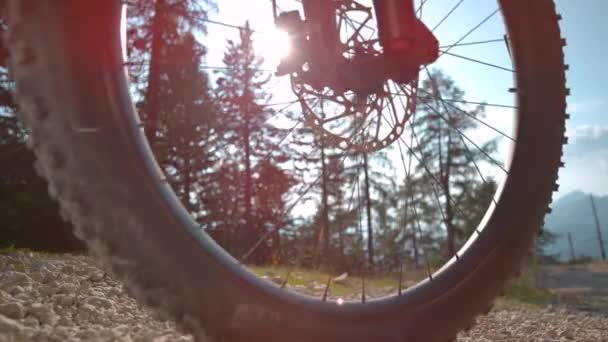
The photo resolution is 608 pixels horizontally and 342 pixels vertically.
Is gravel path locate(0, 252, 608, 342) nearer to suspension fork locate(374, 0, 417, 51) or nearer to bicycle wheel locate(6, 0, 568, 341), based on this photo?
bicycle wheel locate(6, 0, 568, 341)

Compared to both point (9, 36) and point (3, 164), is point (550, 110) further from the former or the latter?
point (3, 164)

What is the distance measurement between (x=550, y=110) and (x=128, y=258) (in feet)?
3.66

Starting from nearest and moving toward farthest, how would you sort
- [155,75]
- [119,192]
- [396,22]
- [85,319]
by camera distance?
[119,192]
[396,22]
[85,319]
[155,75]

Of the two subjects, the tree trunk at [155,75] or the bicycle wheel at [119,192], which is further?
the tree trunk at [155,75]

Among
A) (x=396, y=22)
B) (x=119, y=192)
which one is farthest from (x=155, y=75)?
(x=119, y=192)

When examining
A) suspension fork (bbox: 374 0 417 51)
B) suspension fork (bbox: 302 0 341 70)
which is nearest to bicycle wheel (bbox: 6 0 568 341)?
suspension fork (bbox: 302 0 341 70)

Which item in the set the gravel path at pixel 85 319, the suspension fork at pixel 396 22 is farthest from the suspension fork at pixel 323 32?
the gravel path at pixel 85 319

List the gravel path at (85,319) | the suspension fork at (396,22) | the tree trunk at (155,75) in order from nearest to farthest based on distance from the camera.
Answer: the gravel path at (85,319), the suspension fork at (396,22), the tree trunk at (155,75)

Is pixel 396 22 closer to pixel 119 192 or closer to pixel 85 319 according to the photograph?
pixel 119 192

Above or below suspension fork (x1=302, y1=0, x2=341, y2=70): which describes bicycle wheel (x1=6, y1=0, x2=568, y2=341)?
below

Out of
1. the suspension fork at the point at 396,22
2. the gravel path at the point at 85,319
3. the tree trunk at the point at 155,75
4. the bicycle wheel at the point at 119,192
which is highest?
the tree trunk at the point at 155,75

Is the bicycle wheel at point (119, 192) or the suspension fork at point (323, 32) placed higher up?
the suspension fork at point (323, 32)

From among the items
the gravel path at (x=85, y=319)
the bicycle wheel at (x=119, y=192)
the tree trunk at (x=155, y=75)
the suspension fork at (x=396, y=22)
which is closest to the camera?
the bicycle wheel at (x=119, y=192)

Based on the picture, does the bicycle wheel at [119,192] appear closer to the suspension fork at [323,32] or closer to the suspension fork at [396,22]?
the suspension fork at [323,32]
